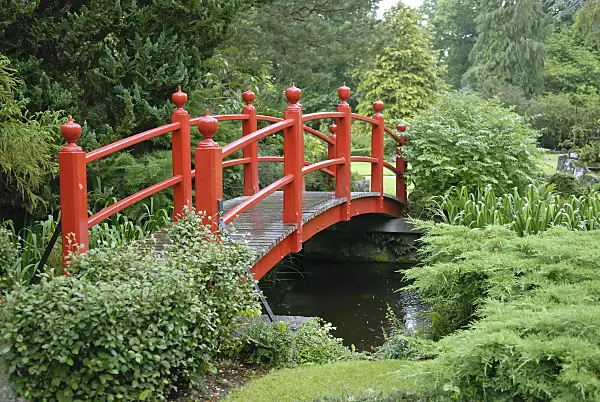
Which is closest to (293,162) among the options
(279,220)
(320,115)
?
(279,220)

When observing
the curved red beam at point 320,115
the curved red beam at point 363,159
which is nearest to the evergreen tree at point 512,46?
the curved red beam at point 363,159

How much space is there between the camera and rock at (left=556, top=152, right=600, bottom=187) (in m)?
12.8

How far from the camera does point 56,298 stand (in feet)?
11.7

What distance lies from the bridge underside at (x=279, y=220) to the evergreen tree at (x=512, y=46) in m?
28.1

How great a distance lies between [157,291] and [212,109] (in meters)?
6.88

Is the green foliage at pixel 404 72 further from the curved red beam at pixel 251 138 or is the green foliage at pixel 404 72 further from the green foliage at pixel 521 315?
the green foliage at pixel 521 315

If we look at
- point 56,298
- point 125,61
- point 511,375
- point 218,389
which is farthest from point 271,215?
point 511,375

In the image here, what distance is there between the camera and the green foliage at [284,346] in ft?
15.6

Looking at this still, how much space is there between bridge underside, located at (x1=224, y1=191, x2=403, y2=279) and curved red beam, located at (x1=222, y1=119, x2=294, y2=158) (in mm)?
635

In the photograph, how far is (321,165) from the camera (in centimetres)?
784

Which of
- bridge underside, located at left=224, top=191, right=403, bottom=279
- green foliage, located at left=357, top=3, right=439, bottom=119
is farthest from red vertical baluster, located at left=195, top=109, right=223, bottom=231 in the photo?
green foliage, located at left=357, top=3, right=439, bottom=119

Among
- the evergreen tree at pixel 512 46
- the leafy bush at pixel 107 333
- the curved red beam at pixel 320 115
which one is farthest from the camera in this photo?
the evergreen tree at pixel 512 46

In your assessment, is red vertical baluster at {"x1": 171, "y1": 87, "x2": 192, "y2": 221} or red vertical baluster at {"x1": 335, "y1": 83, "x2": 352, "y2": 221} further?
red vertical baluster at {"x1": 335, "y1": 83, "x2": 352, "y2": 221}

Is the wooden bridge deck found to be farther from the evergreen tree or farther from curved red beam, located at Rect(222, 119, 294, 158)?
the evergreen tree
